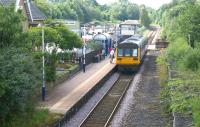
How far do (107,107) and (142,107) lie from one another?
2.22 m

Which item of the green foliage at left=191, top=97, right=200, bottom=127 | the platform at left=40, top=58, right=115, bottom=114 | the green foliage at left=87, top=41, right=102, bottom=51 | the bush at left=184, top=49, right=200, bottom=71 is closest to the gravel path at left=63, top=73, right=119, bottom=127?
the platform at left=40, top=58, right=115, bottom=114

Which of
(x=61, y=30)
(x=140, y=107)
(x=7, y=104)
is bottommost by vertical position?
(x=140, y=107)

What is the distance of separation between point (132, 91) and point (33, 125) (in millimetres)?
15148

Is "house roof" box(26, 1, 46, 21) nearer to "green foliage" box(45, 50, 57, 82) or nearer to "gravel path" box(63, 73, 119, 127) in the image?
"gravel path" box(63, 73, 119, 127)

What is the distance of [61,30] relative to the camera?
38281 millimetres

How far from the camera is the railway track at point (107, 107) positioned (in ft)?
89.3

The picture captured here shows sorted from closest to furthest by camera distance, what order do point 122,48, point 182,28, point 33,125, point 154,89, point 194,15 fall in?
point 33,125 < point 154,89 < point 122,48 < point 194,15 < point 182,28

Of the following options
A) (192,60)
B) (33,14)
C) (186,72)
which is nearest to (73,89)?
(186,72)

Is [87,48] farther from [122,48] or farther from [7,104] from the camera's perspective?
[7,104]

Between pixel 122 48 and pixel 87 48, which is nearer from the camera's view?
pixel 122 48

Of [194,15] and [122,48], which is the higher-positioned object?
[194,15]

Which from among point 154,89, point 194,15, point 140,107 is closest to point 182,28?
point 194,15

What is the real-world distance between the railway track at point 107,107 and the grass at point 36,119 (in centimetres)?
169

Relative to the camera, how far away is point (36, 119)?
2488cm
